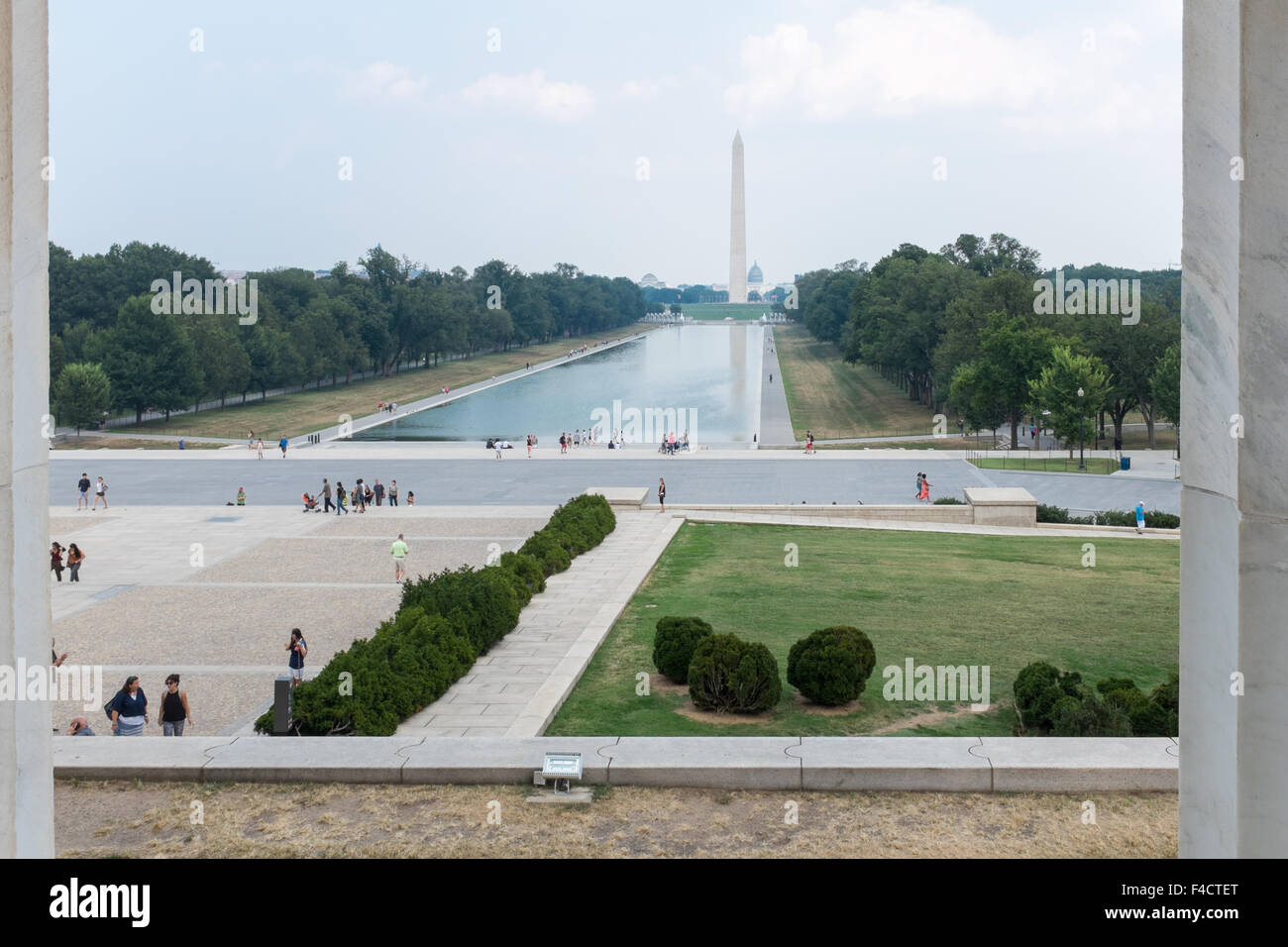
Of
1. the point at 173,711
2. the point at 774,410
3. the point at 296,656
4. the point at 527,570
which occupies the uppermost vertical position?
the point at 774,410

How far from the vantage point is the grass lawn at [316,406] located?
66375mm

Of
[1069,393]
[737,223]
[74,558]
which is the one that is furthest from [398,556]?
[737,223]

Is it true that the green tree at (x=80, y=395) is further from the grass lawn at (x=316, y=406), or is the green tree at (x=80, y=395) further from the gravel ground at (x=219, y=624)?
the gravel ground at (x=219, y=624)

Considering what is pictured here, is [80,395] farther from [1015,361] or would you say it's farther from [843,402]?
[843,402]

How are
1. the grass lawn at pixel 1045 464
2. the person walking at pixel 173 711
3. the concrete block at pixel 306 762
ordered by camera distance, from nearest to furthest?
the concrete block at pixel 306 762 → the person walking at pixel 173 711 → the grass lawn at pixel 1045 464

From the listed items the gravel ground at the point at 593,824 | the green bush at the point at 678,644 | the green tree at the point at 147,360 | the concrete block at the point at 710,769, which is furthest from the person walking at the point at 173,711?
the green tree at the point at 147,360

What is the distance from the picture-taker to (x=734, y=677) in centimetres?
1295

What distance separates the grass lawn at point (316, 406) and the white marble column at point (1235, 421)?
58.3 m

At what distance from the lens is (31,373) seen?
457 centimetres

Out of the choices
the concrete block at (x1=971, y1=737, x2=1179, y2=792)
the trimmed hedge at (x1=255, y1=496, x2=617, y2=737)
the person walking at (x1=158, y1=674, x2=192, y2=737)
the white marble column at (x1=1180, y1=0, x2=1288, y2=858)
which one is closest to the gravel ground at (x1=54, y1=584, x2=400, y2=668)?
the trimmed hedge at (x1=255, y1=496, x2=617, y2=737)

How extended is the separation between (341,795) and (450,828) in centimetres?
118

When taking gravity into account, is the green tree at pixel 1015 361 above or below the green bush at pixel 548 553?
above

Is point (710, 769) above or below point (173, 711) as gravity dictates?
above

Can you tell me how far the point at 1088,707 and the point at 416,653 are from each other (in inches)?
297
